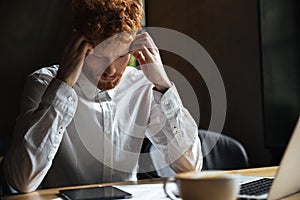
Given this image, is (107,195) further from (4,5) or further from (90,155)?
(4,5)

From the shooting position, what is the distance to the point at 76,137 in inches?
62.9

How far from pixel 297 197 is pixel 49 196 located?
1.95 ft

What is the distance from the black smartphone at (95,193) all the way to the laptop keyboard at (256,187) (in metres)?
0.27

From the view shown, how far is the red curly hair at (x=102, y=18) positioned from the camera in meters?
1.42

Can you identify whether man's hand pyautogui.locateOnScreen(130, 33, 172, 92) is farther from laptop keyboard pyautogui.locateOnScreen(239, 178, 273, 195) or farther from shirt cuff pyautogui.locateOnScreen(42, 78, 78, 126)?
laptop keyboard pyautogui.locateOnScreen(239, 178, 273, 195)

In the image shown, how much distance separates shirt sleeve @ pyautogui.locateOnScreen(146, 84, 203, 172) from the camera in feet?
5.08

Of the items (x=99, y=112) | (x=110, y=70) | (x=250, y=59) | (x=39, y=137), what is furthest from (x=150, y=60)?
(x=250, y=59)

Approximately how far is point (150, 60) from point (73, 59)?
271 mm

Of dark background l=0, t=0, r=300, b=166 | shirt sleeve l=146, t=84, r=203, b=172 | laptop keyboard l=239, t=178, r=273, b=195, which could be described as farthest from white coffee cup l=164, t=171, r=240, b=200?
dark background l=0, t=0, r=300, b=166

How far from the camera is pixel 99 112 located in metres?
1.62

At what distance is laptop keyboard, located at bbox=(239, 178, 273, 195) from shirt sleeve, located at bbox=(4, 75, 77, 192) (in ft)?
1.83

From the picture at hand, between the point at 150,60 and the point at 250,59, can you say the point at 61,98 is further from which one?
the point at 250,59

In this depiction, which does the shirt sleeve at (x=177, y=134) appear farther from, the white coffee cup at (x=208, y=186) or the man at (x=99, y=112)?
the white coffee cup at (x=208, y=186)

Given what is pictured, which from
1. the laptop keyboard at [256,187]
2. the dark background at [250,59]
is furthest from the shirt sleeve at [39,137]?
the dark background at [250,59]
